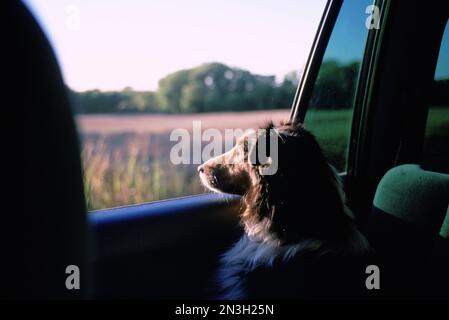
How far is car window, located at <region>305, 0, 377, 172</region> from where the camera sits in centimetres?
369

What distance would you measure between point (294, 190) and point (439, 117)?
1.81 meters

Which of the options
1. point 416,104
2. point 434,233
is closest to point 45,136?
point 434,233

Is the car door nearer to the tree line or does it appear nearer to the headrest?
the tree line

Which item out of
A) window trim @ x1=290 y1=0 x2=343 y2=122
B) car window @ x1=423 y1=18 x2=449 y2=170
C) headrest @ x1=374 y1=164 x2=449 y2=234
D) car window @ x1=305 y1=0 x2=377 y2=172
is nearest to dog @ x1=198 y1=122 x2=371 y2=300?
headrest @ x1=374 y1=164 x2=449 y2=234

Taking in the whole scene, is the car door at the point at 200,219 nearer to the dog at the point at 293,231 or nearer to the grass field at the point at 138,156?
the grass field at the point at 138,156

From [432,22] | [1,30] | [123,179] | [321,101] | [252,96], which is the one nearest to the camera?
[1,30]

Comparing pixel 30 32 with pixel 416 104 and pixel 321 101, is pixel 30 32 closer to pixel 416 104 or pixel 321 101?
pixel 321 101

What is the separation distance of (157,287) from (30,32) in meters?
2.07

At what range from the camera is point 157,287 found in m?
2.80

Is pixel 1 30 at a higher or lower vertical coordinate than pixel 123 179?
higher

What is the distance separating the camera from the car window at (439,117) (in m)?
3.50

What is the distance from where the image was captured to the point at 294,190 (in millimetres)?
2582

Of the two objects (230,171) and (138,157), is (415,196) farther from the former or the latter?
(138,157)

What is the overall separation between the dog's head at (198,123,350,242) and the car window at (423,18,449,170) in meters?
1.38
